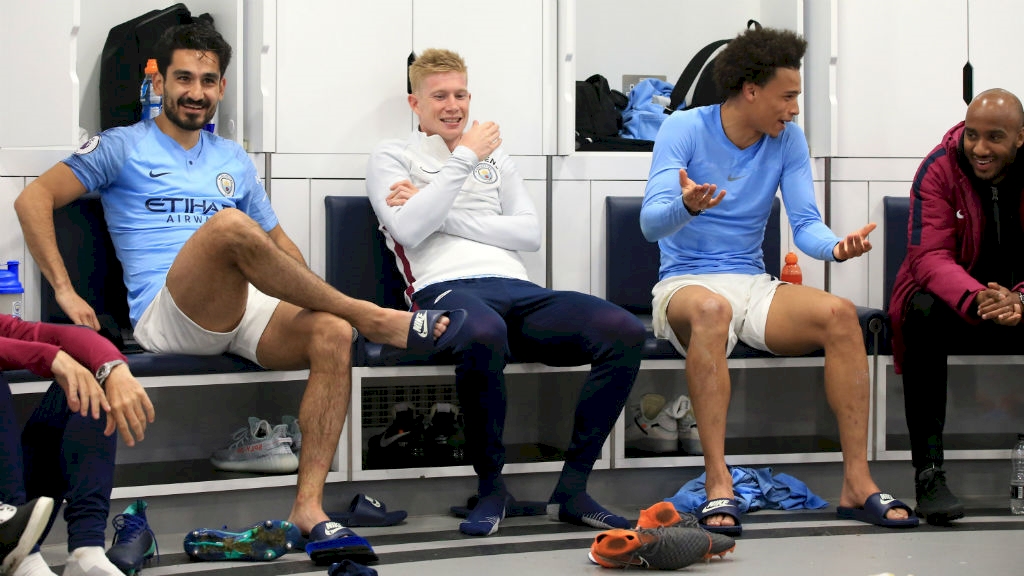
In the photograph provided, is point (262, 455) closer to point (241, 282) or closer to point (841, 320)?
point (241, 282)

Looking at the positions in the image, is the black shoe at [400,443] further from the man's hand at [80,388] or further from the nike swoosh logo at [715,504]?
the man's hand at [80,388]

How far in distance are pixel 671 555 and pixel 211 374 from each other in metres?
1.26

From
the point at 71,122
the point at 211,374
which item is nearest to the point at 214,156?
the point at 71,122

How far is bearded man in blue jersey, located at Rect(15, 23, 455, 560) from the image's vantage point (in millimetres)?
2854

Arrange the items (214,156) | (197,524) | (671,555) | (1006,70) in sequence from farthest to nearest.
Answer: (1006,70)
(214,156)
(197,524)
(671,555)

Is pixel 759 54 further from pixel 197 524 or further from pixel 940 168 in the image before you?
pixel 197 524

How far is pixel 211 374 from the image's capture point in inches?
123

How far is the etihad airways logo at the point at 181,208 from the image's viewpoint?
3.29m

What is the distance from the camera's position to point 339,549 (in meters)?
2.68

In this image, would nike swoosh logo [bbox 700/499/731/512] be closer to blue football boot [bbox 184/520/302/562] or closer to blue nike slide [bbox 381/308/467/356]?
blue nike slide [bbox 381/308/467/356]

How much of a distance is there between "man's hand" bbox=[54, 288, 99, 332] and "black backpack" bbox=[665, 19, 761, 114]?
2061 mm

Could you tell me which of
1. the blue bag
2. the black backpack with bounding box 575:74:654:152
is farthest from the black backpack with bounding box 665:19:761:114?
the black backpack with bounding box 575:74:654:152

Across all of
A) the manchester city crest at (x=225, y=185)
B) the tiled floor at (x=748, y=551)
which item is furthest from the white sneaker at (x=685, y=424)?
the manchester city crest at (x=225, y=185)

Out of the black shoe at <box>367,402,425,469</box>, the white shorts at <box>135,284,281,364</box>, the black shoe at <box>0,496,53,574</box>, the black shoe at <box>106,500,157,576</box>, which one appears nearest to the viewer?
the black shoe at <box>0,496,53,574</box>
